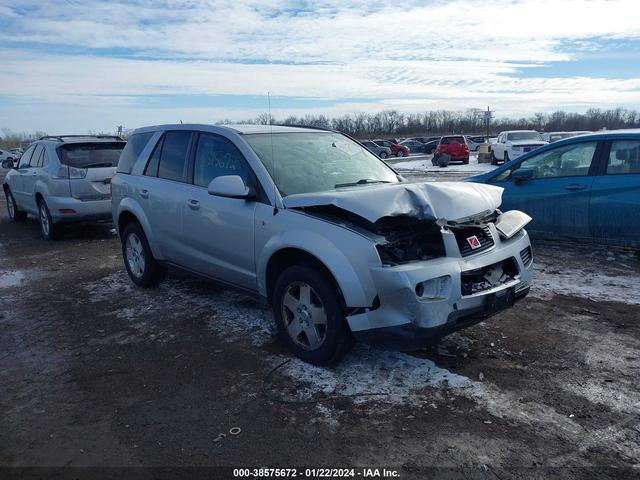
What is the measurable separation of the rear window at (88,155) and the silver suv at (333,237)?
15.1 ft

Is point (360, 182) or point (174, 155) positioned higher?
point (174, 155)

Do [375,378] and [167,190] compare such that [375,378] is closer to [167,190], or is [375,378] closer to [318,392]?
[318,392]

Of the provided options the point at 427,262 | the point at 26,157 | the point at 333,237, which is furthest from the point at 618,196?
the point at 26,157

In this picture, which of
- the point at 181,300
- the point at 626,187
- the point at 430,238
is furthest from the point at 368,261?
the point at 626,187

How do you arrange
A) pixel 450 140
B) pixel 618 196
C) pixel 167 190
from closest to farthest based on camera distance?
pixel 167 190
pixel 618 196
pixel 450 140

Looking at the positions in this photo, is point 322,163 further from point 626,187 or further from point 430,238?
point 626,187

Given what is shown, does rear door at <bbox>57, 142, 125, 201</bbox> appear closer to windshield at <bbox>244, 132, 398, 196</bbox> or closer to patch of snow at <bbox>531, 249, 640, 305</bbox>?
windshield at <bbox>244, 132, 398, 196</bbox>

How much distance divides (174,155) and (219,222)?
1.27 m

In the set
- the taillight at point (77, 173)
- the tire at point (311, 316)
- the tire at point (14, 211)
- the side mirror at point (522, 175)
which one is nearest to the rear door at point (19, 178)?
the tire at point (14, 211)

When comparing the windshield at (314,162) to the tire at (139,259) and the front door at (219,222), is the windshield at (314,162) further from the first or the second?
the tire at (139,259)

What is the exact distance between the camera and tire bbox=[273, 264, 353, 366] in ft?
12.4

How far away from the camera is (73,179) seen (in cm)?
930

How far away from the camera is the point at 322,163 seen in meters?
4.82

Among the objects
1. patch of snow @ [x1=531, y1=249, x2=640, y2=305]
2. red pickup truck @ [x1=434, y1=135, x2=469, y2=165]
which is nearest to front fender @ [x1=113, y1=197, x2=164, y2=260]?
patch of snow @ [x1=531, y1=249, x2=640, y2=305]
